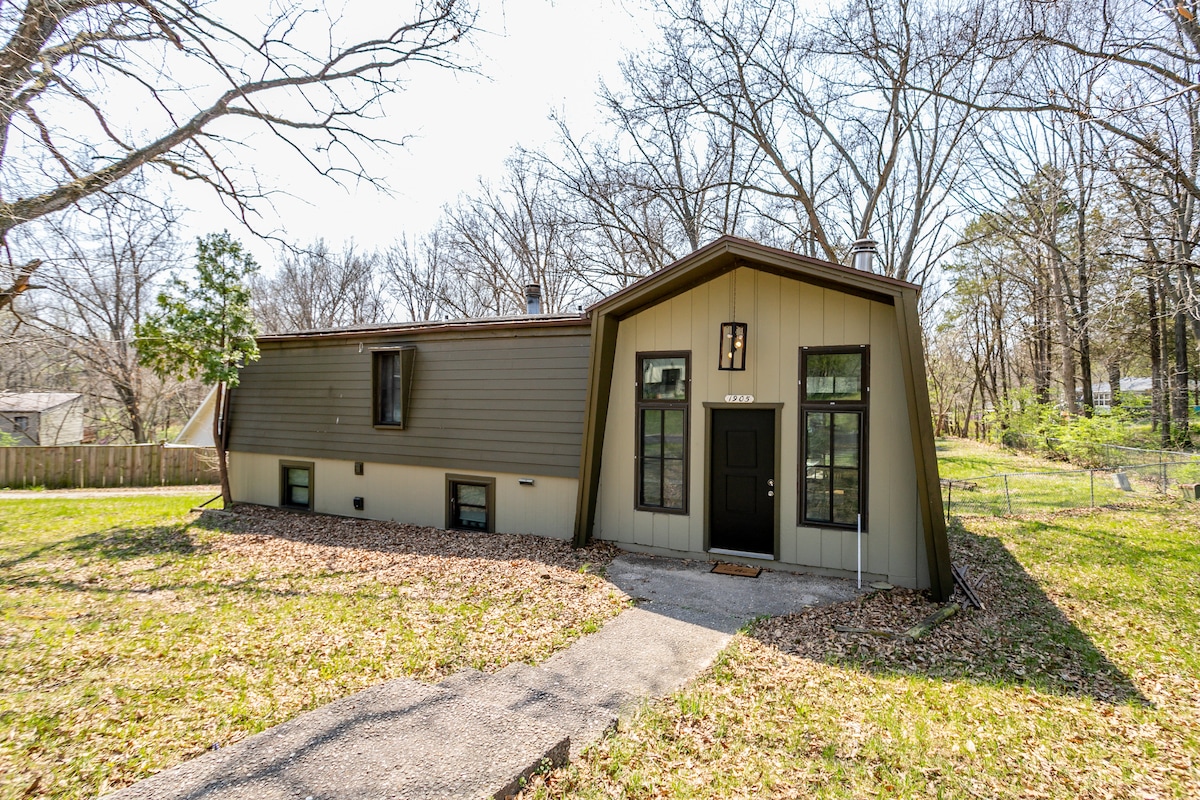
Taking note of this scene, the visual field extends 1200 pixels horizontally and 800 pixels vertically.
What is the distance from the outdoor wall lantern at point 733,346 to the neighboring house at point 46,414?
999 inches

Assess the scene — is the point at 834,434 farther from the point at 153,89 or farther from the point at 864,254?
the point at 153,89

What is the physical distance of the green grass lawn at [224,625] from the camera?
3211 mm

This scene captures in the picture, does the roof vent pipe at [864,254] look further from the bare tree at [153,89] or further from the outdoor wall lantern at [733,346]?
the bare tree at [153,89]

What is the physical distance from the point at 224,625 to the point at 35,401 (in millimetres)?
27847

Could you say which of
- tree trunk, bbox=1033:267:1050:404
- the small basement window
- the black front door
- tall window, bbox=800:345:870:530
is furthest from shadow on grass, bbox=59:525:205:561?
tree trunk, bbox=1033:267:1050:404

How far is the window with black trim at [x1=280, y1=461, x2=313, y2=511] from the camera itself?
35.0 feet

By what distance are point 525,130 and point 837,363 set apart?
12.9m

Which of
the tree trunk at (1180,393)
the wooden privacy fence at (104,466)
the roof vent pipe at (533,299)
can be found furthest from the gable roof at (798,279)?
the tree trunk at (1180,393)

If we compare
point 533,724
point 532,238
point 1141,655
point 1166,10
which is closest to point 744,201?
point 532,238

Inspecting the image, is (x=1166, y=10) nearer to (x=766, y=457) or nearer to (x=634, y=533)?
(x=766, y=457)

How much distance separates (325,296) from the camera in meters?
26.3

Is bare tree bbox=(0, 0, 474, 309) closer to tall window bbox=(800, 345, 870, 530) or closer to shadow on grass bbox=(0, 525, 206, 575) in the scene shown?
shadow on grass bbox=(0, 525, 206, 575)

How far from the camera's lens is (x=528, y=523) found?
832 centimetres

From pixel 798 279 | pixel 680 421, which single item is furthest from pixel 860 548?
pixel 798 279
